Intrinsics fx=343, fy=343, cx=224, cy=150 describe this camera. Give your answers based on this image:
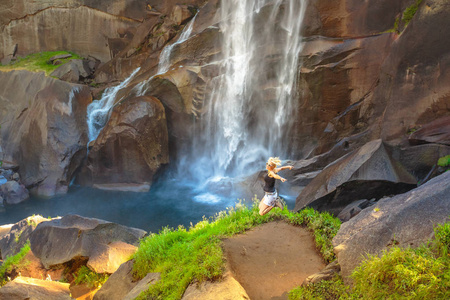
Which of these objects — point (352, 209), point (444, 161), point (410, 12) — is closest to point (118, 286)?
point (352, 209)

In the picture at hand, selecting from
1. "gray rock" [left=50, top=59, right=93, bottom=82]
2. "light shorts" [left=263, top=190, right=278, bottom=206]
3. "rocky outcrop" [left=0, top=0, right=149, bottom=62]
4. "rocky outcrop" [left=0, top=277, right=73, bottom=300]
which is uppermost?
"rocky outcrop" [left=0, top=0, right=149, bottom=62]

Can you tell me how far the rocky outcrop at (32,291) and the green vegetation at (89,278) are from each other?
4.19 feet

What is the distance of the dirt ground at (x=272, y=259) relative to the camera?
18.8ft

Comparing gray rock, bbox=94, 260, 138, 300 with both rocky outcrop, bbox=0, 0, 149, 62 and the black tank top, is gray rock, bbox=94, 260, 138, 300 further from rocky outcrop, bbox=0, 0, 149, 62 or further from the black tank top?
rocky outcrop, bbox=0, 0, 149, 62

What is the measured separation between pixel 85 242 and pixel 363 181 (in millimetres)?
8082

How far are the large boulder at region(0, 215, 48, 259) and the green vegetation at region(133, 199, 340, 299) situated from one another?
5.37m

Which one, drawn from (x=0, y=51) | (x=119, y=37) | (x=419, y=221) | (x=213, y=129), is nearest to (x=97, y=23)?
(x=119, y=37)

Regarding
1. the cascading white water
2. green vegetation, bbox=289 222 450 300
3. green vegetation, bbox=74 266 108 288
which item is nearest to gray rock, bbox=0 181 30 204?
the cascading white water

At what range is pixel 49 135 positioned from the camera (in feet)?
64.5

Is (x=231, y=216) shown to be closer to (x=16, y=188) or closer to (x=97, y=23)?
(x=16, y=188)

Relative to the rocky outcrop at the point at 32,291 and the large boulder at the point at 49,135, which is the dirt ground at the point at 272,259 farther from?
the large boulder at the point at 49,135

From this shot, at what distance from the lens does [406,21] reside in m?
12.9

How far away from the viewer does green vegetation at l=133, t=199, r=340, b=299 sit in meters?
6.01

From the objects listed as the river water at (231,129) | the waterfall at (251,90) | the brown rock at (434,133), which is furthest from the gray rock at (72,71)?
the brown rock at (434,133)
